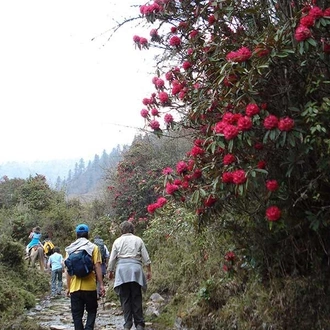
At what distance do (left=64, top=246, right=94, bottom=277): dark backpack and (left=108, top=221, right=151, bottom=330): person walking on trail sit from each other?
0.67m

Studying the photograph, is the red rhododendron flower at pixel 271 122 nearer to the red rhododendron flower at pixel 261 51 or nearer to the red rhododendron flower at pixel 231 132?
the red rhododendron flower at pixel 231 132

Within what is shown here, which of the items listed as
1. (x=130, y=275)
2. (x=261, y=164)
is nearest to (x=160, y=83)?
(x=261, y=164)

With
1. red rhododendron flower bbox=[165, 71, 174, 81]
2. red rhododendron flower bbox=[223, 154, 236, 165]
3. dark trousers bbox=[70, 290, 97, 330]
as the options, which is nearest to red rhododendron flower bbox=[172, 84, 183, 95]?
red rhododendron flower bbox=[165, 71, 174, 81]

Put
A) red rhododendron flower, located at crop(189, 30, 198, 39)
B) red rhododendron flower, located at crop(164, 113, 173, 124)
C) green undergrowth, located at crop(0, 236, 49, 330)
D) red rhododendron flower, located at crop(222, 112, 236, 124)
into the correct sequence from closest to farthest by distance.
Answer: red rhododendron flower, located at crop(222, 112, 236, 124), red rhododendron flower, located at crop(189, 30, 198, 39), red rhododendron flower, located at crop(164, 113, 173, 124), green undergrowth, located at crop(0, 236, 49, 330)

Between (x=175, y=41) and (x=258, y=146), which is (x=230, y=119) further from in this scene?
(x=175, y=41)

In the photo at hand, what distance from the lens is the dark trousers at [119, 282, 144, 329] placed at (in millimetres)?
6727

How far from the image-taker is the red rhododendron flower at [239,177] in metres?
3.85

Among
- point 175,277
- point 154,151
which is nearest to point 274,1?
point 175,277

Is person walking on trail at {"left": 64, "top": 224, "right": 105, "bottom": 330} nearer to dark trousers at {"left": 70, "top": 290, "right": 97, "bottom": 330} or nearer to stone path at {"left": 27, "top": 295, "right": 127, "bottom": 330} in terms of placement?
dark trousers at {"left": 70, "top": 290, "right": 97, "bottom": 330}

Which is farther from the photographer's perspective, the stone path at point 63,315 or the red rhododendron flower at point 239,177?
the stone path at point 63,315

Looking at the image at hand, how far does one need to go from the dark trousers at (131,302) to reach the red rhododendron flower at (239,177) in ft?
11.4

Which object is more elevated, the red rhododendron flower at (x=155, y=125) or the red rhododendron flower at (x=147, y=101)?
the red rhododendron flower at (x=147, y=101)

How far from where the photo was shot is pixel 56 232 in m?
23.5

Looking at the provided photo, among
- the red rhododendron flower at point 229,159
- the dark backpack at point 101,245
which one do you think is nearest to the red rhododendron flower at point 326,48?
the red rhododendron flower at point 229,159
